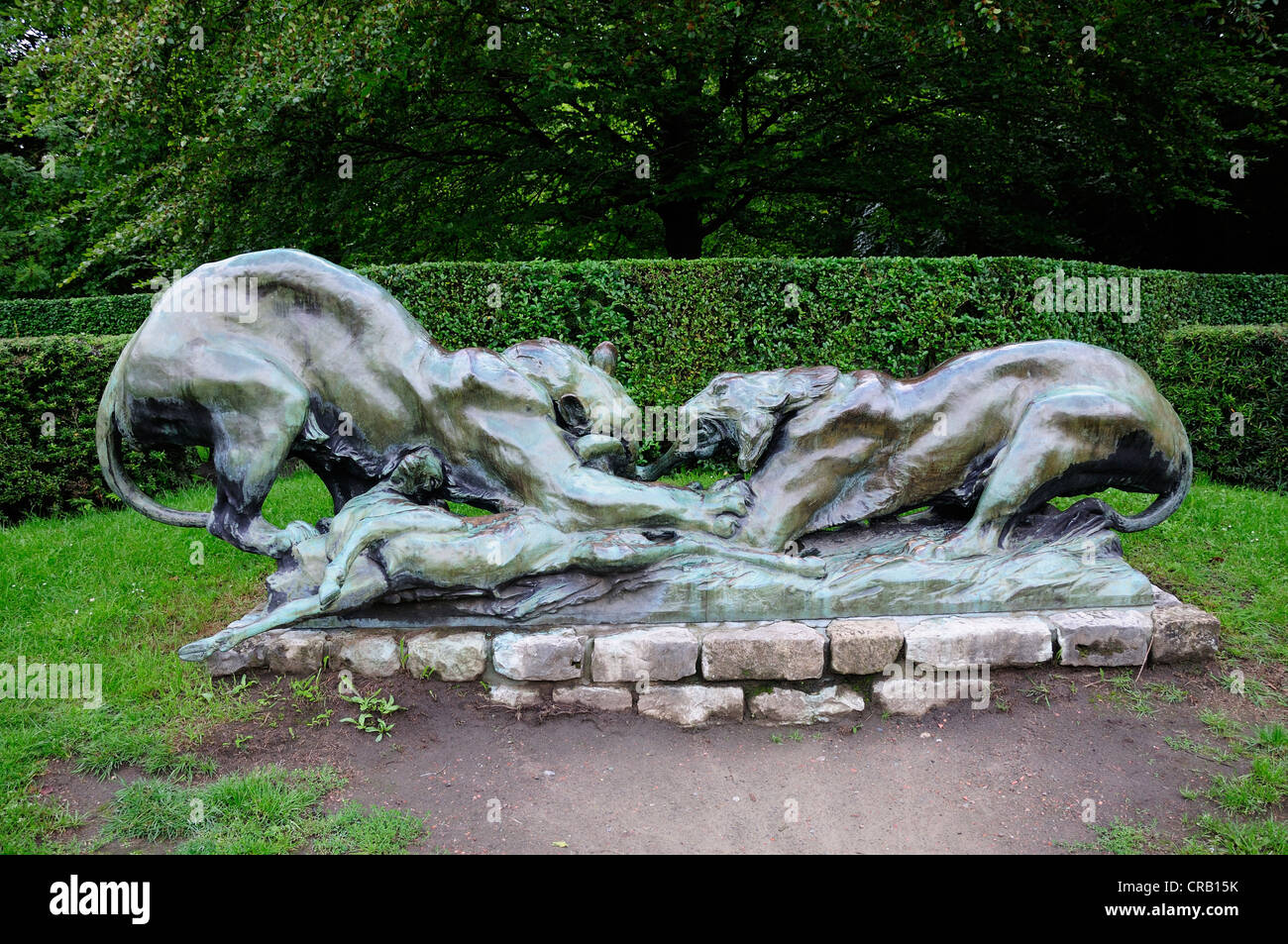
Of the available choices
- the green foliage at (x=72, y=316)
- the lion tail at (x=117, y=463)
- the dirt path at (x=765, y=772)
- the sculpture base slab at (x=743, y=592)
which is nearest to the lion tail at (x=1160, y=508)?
the sculpture base slab at (x=743, y=592)

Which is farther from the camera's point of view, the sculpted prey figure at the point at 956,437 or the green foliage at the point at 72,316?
the green foliage at the point at 72,316

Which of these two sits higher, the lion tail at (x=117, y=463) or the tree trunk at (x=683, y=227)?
the tree trunk at (x=683, y=227)

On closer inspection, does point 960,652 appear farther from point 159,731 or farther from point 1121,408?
point 159,731

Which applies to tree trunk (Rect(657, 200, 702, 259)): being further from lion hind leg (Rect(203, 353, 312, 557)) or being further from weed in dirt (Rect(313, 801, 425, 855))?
weed in dirt (Rect(313, 801, 425, 855))

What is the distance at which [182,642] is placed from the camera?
4.12 m

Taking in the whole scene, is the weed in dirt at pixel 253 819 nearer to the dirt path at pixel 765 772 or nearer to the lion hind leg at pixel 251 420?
the dirt path at pixel 765 772

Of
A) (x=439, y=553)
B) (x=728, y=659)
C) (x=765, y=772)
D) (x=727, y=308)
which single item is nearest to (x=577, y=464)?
(x=439, y=553)

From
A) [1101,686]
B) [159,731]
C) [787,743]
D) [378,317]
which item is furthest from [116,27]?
[1101,686]

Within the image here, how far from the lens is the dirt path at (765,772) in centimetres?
284

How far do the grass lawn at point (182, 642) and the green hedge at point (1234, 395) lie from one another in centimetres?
50

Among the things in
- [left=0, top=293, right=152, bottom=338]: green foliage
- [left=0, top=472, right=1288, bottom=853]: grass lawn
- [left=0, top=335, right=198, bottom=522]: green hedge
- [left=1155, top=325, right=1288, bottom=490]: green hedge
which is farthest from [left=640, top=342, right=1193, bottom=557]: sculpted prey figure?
[left=0, top=293, right=152, bottom=338]: green foliage

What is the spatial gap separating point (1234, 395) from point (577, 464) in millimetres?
6401

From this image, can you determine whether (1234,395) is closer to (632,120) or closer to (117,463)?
(632,120)

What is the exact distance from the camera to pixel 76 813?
2883mm
